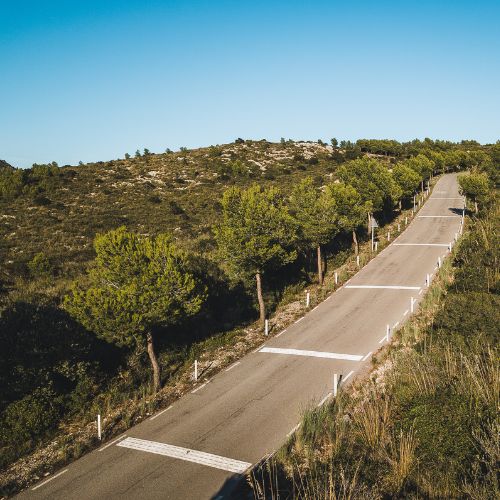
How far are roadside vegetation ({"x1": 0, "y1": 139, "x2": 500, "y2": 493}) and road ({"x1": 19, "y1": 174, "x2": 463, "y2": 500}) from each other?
1.48 m

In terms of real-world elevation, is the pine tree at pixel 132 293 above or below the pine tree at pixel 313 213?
below

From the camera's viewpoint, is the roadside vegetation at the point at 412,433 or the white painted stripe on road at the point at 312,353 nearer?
the roadside vegetation at the point at 412,433

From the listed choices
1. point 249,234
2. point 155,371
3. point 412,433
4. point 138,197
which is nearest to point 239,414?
point 155,371

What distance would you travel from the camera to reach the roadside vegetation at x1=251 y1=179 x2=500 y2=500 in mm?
7596

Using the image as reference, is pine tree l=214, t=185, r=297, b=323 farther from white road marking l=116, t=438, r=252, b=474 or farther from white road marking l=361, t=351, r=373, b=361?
white road marking l=116, t=438, r=252, b=474

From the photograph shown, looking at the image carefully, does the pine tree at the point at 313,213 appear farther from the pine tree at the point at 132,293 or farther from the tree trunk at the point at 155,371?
the tree trunk at the point at 155,371

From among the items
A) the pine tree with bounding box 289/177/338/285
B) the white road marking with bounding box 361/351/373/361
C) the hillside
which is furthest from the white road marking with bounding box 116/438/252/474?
the hillside

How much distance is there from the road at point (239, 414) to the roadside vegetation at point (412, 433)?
127 centimetres

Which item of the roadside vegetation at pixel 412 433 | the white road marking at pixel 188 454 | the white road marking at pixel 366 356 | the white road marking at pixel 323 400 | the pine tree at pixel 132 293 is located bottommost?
the white road marking at pixel 188 454

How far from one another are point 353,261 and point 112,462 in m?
25.7

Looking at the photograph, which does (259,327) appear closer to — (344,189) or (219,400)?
(219,400)

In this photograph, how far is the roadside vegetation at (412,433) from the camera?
24.9ft

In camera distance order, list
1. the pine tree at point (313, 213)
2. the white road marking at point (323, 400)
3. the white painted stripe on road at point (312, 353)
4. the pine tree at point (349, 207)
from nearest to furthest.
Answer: the white road marking at point (323, 400), the white painted stripe on road at point (312, 353), the pine tree at point (313, 213), the pine tree at point (349, 207)

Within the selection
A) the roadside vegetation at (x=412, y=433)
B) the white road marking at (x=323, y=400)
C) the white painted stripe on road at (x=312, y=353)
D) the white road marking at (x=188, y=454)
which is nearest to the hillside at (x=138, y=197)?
the white painted stripe on road at (x=312, y=353)
